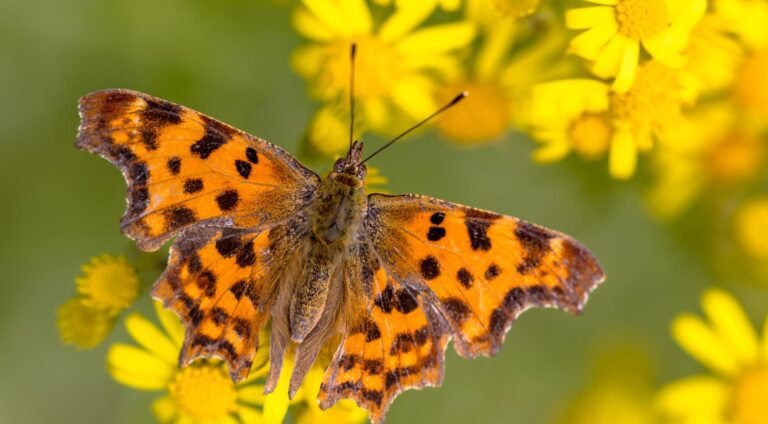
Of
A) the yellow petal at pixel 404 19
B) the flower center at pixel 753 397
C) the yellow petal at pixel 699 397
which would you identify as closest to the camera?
the yellow petal at pixel 404 19

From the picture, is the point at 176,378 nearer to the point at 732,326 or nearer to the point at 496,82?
the point at 496,82

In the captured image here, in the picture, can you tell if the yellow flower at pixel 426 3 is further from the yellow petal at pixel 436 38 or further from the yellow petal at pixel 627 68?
the yellow petal at pixel 627 68

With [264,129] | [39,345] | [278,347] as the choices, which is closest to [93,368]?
[39,345]

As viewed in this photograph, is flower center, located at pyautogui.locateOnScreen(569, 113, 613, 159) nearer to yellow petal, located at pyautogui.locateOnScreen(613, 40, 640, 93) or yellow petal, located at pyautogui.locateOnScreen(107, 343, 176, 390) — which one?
yellow petal, located at pyautogui.locateOnScreen(613, 40, 640, 93)

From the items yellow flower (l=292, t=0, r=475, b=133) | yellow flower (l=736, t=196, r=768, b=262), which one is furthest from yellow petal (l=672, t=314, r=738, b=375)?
yellow flower (l=292, t=0, r=475, b=133)

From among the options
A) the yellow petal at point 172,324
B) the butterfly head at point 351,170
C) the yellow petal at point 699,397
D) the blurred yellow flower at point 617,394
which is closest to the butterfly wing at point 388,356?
the butterfly head at point 351,170

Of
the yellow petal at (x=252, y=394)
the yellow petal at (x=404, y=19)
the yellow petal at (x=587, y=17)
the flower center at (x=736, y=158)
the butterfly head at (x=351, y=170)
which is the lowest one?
the flower center at (x=736, y=158)

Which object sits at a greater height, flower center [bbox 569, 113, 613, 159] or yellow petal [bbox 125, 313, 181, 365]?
yellow petal [bbox 125, 313, 181, 365]
